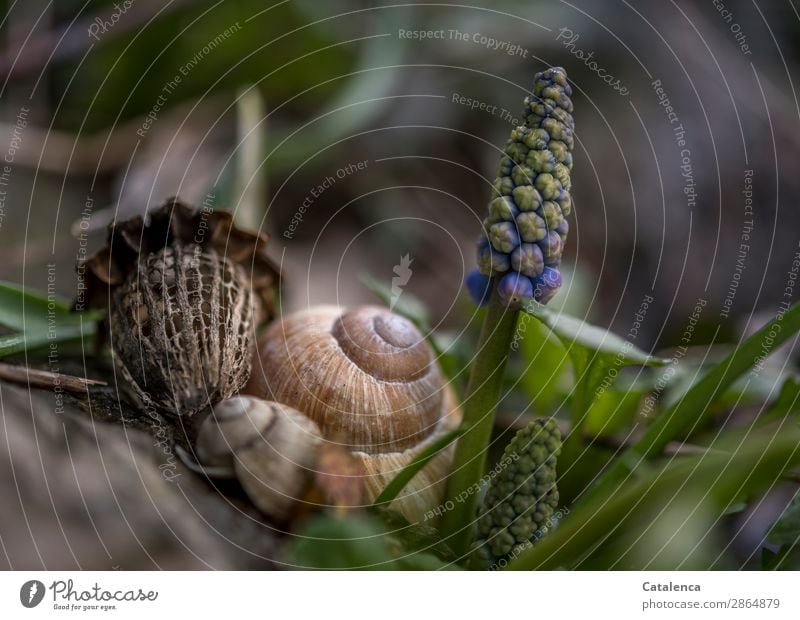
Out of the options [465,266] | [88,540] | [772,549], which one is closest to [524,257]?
[772,549]

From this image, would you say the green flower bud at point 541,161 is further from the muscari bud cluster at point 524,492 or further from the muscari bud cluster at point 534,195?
the muscari bud cluster at point 524,492

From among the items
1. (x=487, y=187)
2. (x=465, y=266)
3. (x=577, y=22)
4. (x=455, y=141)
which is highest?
(x=577, y=22)

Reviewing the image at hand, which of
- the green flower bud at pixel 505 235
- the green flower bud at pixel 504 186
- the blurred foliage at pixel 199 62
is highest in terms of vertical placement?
the blurred foliage at pixel 199 62

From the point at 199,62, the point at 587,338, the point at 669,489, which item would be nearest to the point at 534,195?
the point at 587,338

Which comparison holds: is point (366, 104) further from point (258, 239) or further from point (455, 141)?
point (258, 239)

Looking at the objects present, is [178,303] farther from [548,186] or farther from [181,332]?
[548,186]

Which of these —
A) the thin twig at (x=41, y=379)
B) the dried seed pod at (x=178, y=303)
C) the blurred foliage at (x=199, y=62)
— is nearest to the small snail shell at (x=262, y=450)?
the dried seed pod at (x=178, y=303)
